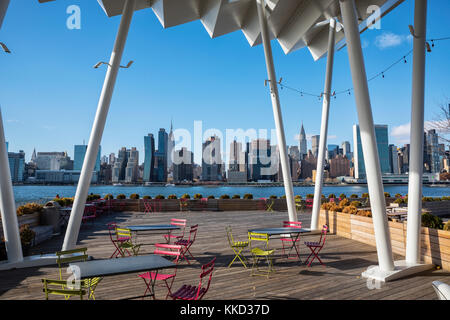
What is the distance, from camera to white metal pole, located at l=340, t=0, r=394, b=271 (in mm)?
4934

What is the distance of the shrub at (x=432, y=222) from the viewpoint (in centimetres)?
582

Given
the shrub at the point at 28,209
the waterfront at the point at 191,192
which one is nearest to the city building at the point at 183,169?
the waterfront at the point at 191,192

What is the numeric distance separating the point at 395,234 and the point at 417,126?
3.00 meters

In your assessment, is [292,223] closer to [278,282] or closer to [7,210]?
[278,282]

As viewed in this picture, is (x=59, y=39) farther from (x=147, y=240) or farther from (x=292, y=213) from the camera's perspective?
(x=292, y=213)

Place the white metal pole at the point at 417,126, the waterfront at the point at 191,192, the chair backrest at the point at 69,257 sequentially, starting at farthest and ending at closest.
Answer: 1. the waterfront at the point at 191,192
2. the white metal pole at the point at 417,126
3. the chair backrest at the point at 69,257

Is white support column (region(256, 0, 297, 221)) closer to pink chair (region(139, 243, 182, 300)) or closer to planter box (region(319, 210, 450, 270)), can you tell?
planter box (region(319, 210, 450, 270))

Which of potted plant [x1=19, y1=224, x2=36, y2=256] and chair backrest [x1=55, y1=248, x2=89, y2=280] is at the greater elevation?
chair backrest [x1=55, y1=248, x2=89, y2=280]

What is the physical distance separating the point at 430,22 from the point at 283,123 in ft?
14.0

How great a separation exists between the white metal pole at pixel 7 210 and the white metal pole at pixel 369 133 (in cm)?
686

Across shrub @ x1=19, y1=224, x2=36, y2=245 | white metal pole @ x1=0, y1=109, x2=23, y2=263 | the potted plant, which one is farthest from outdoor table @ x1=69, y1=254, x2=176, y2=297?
shrub @ x1=19, y1=224, x2=36, y2=245

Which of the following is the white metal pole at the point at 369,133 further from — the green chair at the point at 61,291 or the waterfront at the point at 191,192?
the waterfront at the point at 191,192

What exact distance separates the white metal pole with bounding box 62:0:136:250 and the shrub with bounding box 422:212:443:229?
7448mm

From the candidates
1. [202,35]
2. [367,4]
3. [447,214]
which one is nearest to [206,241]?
[202,35]
